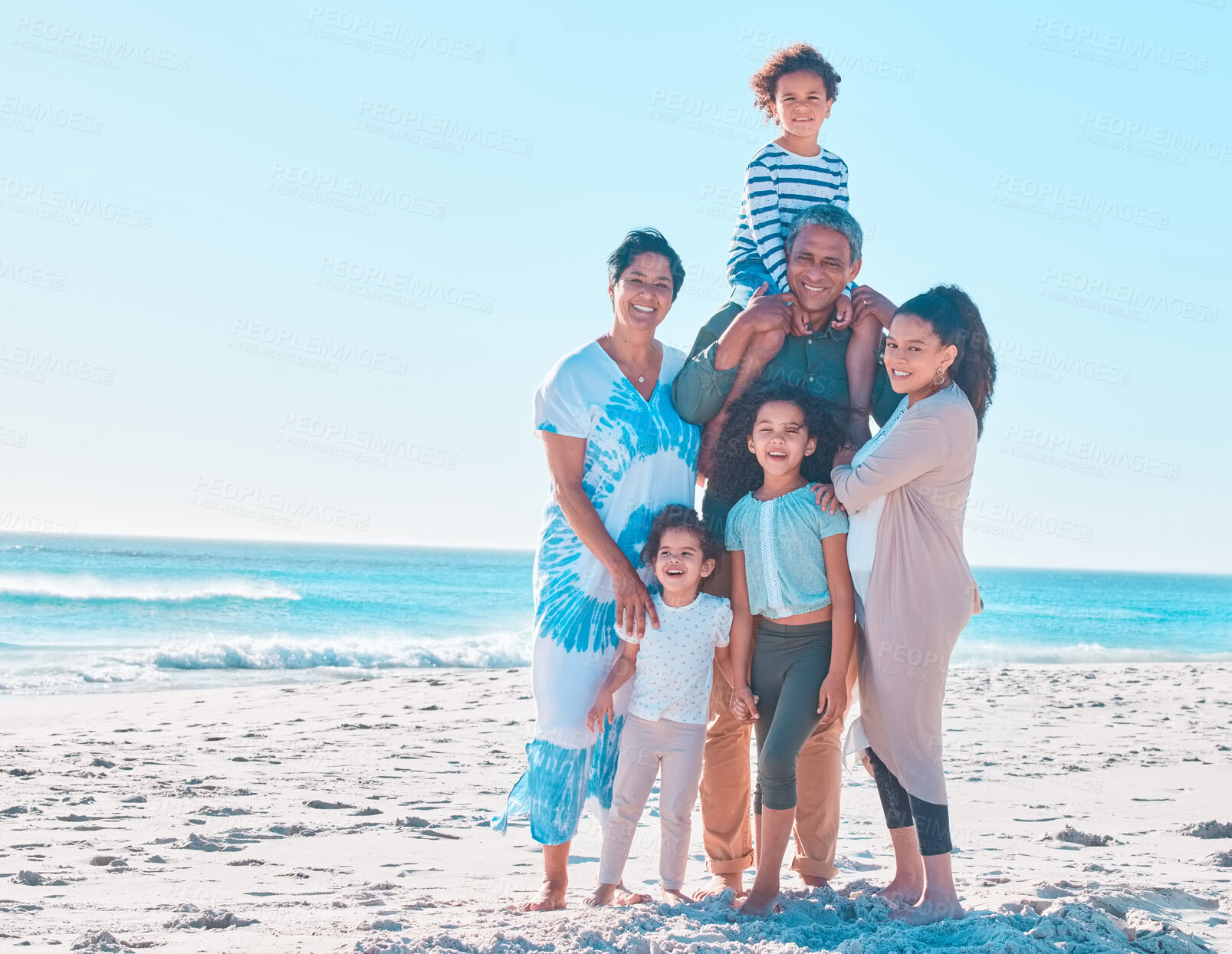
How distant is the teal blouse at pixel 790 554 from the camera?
3293mm

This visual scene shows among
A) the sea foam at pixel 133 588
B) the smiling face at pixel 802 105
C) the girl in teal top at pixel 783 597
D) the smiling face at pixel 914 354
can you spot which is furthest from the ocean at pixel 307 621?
the smiling face at pixel 914 354

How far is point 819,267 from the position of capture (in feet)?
11.3

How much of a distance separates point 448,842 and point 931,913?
2.40 metres

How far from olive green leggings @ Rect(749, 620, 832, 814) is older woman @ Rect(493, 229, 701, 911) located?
0.48 meters

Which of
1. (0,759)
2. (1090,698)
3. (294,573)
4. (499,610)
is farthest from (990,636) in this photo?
(294,573)

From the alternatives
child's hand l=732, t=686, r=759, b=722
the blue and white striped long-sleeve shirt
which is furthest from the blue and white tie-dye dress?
the blue and white striped long-sleeve shirt

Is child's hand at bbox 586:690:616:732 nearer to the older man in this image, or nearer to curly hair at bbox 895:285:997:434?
the older man

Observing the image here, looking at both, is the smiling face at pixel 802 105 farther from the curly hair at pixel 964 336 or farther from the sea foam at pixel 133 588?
the sea foam at pixel 133 588

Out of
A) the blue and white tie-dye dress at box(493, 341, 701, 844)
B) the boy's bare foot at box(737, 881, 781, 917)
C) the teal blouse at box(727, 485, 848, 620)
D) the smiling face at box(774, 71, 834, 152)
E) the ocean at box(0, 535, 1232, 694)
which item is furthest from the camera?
the ocean at box(0, 535, 1232, 694)

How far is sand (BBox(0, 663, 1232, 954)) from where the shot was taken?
3.05 metres

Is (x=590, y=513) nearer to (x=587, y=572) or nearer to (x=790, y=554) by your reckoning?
(x=587, y=572)

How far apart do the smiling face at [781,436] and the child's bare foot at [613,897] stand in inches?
59.2

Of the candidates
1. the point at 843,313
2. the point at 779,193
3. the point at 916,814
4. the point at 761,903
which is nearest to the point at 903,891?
the point at 916,814

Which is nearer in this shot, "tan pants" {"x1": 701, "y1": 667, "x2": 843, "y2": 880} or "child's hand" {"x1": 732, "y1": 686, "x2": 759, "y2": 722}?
"child's hand" {"x1": 732, "y1": 686, "x2": 759, "y2": 722}
